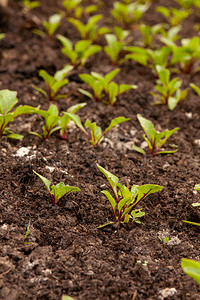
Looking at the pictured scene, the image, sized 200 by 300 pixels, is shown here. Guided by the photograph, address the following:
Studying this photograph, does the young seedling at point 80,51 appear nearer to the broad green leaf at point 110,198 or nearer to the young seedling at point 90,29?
the young seedling at point 90,29

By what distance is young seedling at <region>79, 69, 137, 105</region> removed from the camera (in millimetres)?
2912

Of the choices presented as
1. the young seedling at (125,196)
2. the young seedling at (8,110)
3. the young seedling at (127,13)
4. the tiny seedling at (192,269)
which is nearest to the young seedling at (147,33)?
the young seedling at (127,13)

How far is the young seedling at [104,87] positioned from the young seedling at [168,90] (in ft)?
1.12

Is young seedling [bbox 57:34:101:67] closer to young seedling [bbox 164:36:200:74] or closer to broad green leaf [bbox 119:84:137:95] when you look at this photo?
broad green leaf [bbox 119:84:137:95]

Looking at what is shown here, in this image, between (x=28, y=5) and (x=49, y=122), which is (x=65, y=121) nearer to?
(x=49, y=122)

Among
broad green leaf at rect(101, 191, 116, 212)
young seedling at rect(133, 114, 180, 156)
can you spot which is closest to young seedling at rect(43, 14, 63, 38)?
young seedling at rect(133, 114, 180, 156)

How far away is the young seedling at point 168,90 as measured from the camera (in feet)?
9.97

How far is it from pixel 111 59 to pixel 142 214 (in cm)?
233

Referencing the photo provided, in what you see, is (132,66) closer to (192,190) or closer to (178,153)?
(178,153)

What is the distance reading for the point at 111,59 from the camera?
383 centimetres

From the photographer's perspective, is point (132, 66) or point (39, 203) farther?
point (132, 66)

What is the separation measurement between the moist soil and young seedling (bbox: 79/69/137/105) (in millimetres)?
71

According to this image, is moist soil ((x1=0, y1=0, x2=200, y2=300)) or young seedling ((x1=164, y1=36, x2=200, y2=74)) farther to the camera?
young seedling ((x1=164, y1=36, x2=200, y2=74))

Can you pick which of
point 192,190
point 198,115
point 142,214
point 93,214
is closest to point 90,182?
point 93,214
